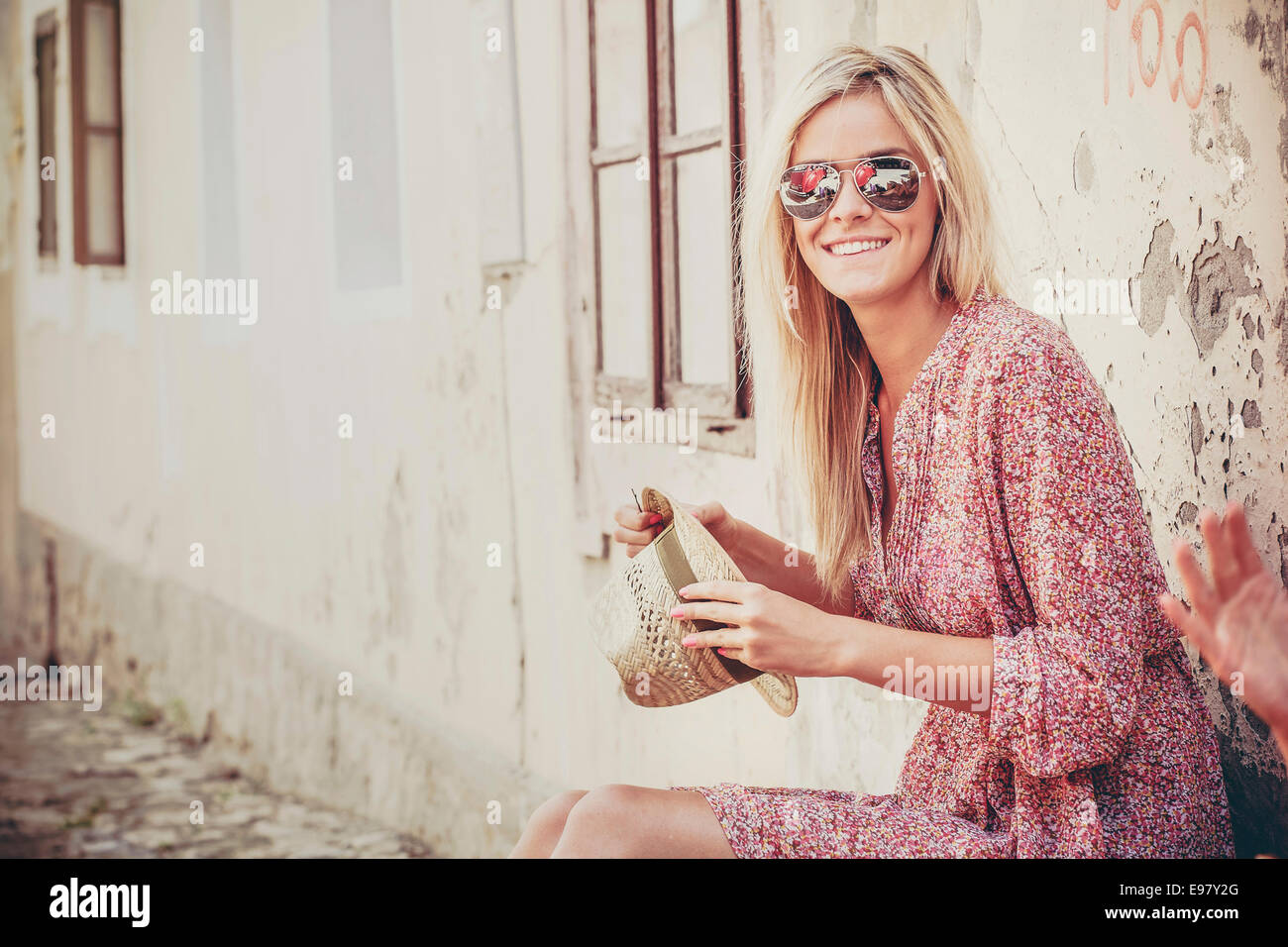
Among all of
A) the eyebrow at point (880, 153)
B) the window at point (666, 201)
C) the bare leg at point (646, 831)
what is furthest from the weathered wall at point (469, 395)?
the bare leg at point (646, 831)

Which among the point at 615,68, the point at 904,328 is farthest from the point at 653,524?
the point at 615,68

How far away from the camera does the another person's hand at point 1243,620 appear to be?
145 cm

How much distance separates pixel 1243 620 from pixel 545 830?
106 centimetres

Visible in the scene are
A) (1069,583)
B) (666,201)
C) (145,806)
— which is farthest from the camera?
(145,806)

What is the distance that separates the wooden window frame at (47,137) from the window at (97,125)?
738 millimetres

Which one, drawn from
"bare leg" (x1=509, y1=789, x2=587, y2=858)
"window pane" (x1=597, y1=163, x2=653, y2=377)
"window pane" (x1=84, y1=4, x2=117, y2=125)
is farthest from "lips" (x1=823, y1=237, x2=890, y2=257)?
"window pane" (x1=84, y1=4, x2=117, y2=125)

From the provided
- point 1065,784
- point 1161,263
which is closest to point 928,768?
point 1065,784

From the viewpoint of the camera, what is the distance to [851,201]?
2086 millimetres

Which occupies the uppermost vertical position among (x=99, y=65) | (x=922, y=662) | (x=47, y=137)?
(x=99, y=65)

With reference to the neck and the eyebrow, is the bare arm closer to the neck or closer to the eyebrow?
the neck

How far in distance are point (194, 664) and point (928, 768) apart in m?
5.77

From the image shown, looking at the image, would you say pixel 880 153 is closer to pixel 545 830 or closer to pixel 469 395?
pixel 545 830
